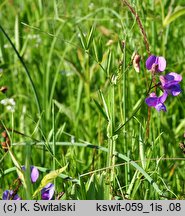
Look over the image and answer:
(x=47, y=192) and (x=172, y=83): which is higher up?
(x=172, y=83)

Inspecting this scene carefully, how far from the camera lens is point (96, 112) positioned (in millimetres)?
2449

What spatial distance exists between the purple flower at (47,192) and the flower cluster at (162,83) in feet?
1.13

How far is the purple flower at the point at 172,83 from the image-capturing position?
156cm

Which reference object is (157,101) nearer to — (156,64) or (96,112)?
(156,64)

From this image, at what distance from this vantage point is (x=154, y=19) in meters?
2.20

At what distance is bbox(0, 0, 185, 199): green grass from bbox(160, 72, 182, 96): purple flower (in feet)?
0.34

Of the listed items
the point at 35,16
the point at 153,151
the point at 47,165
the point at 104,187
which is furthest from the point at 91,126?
the point at 35,16

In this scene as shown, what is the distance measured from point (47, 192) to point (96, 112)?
964mm

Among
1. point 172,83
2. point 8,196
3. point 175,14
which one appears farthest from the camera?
point 175,14

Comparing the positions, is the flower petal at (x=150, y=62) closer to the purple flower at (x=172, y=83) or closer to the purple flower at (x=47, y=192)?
the purple flower at (x=172, y=83)

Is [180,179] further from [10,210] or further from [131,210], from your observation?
[10,210]

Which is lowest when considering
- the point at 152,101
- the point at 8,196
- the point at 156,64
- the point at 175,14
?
the point at 8,196

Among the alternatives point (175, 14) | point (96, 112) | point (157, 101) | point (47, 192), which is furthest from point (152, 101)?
point (96, 112)

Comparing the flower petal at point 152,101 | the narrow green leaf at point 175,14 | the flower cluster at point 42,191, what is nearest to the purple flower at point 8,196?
the flower cluster at point 42,191
